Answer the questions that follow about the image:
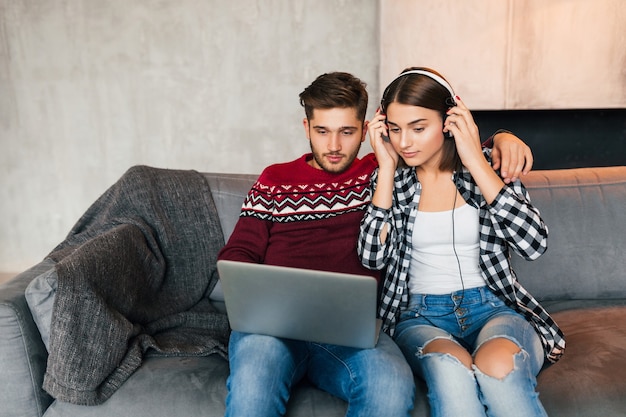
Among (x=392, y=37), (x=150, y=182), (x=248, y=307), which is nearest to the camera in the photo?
(x=248, y=307)

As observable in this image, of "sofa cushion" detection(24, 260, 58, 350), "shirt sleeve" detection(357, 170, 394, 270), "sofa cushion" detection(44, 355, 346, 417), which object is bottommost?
"sofa cushion" detection(44, 355, 346, 417)

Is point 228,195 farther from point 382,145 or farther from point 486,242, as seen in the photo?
point 486,242

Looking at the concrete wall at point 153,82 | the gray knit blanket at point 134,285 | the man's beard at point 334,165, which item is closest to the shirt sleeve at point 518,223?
the man's beard at point 334,165

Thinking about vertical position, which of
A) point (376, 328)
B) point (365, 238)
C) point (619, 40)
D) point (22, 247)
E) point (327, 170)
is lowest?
point (22, 247)

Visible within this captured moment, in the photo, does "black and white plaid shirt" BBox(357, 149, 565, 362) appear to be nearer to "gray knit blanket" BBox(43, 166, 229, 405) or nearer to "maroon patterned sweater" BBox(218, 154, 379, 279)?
"maroon patterned sweater" BBox(218, 154, 379, 279)

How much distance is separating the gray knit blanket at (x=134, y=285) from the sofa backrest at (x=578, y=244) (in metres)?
0.15

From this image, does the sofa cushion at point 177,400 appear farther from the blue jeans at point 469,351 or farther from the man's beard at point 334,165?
the man's beard at point 334,165

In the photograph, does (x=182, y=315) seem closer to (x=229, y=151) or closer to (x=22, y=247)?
(x=229, y=151)

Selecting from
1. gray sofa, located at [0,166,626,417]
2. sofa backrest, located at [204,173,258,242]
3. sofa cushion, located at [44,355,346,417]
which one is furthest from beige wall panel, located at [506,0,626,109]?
sofa cushion, located at [44,355,346,417]

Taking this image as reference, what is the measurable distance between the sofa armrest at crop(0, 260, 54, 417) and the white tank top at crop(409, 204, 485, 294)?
983 millimetres

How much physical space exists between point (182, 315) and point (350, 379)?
657mm

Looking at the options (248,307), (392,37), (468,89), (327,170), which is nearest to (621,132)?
(468,89)

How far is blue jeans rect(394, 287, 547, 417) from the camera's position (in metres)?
1.22

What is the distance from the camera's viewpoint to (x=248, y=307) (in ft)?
4.10
